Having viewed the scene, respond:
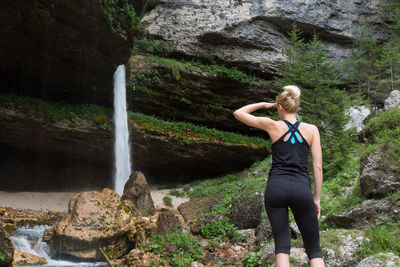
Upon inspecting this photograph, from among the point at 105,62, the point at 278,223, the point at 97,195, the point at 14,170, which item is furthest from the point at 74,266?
the point at 14,170

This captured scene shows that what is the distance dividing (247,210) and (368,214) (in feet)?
14.9

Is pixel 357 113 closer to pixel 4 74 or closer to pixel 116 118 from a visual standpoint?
pixel 116 118

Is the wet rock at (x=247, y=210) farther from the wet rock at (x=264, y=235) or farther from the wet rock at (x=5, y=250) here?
the wet rock at (x=5, y=250)

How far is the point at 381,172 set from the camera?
18.1 feet

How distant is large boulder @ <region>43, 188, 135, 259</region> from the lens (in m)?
7.32

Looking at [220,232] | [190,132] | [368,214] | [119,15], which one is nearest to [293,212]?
[368,214]

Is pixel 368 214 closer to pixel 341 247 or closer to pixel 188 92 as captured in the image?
pixel 341 247

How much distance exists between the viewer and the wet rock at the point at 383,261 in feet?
11.9

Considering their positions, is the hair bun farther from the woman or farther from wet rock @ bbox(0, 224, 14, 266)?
wet rock @ bbox(0, 224, 14, 266)

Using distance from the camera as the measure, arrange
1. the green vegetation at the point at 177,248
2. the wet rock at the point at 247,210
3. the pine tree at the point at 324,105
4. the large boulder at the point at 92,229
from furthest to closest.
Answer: the pine tree at the point at 324,105, the wet rock at the point at 247,210, the large boulder at the point at 92,229, the green vegetation at the point at 177,248

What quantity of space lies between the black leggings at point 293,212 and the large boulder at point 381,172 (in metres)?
3.62

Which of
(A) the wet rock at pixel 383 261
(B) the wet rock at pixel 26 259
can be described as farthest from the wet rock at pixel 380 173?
(B) the wet rock at pixel 26 259

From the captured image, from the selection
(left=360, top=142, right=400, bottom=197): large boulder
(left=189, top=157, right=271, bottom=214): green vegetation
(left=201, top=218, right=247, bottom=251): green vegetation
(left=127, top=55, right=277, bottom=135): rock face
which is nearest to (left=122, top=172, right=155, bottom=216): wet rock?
(left=189, top=157, right=271, bottom=214): green vegetation

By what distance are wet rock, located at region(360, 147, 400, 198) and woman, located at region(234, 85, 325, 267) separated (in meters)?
3.41
